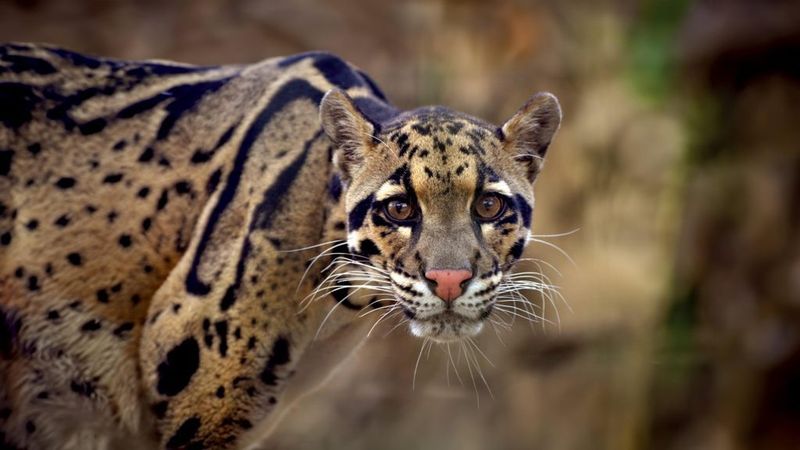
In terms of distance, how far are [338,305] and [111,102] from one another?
4.19 feet

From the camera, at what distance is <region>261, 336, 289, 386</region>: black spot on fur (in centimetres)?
328

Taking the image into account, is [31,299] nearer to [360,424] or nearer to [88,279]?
[88,279]

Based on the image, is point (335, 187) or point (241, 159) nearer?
point (335, 187)

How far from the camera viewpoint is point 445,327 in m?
2.82

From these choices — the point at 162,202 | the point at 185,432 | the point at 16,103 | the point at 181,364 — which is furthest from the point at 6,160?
the point at 185,432

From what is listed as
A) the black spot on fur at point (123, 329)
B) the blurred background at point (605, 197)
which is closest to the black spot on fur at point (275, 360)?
the black spot on fur at point (123, 329)

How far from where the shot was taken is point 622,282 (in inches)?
282

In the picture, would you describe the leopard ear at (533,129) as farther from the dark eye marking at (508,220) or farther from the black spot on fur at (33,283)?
the black spot on fur at (33,283)

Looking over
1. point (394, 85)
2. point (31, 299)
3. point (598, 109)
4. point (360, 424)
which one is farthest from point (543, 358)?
point (31, 299)

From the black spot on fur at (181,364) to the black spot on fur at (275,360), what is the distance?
248 mm

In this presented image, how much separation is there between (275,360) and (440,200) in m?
0.93

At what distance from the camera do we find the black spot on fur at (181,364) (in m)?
3.27

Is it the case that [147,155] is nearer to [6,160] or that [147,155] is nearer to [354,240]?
[6,160]

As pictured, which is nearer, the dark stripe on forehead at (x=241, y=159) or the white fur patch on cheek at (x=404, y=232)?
the white fur patch on cheek at (x=404, y=232)
